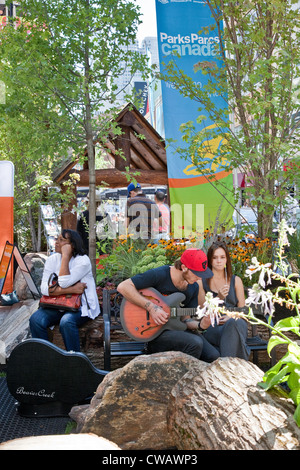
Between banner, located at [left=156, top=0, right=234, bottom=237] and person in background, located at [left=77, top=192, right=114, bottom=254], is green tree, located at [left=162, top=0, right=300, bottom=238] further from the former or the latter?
person in background, located at [left=77, top=192, right=114, bottom=254]

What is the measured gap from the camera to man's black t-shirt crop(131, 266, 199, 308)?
432 cm

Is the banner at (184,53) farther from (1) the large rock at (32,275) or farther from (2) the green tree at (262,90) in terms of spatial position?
(2) the green tree at (262,90)

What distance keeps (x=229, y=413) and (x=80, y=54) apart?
17.6ft

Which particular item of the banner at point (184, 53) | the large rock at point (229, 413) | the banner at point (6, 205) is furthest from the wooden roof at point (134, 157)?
the large rock at point (229, 413)

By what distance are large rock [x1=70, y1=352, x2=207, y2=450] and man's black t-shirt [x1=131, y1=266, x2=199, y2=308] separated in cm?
104

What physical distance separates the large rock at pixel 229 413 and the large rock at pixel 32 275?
4638 millimetres

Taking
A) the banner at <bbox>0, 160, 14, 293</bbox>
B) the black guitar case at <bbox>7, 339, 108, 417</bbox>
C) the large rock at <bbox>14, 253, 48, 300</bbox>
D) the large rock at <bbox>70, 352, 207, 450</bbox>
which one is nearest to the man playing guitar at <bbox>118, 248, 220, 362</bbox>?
the black guitar case at <bbox>7, 339, 108, 417</bbox>

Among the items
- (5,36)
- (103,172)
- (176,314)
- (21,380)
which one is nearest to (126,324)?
(176,314)

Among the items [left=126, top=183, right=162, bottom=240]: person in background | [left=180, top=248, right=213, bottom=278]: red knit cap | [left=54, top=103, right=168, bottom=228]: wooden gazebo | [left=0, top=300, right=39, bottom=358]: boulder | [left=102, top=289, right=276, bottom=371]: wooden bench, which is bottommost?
[left=0, top=300, right=39, bottom=358]: boulder

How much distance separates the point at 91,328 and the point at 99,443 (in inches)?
138

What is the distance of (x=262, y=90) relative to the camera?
→ 5.97 m

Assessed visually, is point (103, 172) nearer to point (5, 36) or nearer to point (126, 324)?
point (5, 36)

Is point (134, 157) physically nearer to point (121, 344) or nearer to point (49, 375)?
point (121, 344)

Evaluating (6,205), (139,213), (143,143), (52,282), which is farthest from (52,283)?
(143,143)
